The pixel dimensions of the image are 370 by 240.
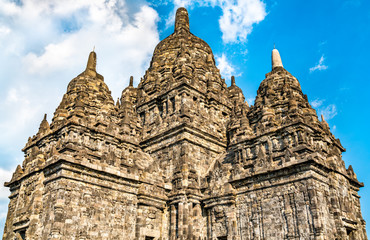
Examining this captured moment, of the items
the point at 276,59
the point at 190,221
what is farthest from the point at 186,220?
the point at 276,59

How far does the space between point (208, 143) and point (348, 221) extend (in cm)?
1236

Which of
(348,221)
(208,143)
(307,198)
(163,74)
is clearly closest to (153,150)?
(208,143)

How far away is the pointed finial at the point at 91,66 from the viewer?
35688mm

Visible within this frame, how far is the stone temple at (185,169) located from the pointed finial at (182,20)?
20.1 ft

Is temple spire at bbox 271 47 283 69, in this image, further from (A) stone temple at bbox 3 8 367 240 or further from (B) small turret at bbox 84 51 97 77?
(B) small turret at bbox 84 51 97 77

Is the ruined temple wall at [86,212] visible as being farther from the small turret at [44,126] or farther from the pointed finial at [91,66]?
the pointed finial at [91,66]

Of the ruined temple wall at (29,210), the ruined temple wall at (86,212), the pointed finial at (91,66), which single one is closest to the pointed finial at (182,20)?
the pointed finial at (91,66)

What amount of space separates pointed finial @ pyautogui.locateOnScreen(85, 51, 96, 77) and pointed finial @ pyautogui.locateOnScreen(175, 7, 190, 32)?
34.7 ft

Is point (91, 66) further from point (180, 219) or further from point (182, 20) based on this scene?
point (180, 219)

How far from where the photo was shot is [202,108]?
3141 centimetres

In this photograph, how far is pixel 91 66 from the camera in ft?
120

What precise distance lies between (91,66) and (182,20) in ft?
41.3

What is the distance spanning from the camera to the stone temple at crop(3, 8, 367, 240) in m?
20.0

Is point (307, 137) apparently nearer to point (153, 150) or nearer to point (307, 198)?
point (307, 198)
